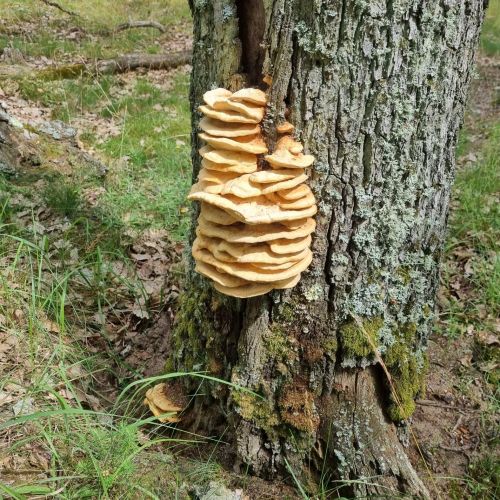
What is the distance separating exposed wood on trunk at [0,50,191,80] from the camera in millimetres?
8039

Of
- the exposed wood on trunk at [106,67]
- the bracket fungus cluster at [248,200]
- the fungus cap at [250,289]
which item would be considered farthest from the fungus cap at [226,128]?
the exposed wood on trunk at [106,67]

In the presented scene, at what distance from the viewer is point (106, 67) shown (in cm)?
895

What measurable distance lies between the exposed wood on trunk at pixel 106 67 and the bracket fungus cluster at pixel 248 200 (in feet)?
18.7

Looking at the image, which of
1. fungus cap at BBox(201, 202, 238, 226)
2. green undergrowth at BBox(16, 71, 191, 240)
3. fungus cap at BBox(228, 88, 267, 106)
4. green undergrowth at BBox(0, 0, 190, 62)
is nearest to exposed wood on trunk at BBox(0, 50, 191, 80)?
green undergrowth at BBox(16, 71, 191, 240)

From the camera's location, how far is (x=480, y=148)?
6.98 meters

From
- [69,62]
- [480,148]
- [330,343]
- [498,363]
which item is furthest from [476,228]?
[69,62]

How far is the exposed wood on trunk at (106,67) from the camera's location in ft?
26.4

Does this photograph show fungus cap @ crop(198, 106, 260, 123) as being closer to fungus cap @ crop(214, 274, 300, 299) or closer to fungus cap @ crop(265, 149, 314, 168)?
fungus cap @ crop(265, 149, 314, 168)

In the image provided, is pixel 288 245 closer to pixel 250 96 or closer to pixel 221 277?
pixel 221 277

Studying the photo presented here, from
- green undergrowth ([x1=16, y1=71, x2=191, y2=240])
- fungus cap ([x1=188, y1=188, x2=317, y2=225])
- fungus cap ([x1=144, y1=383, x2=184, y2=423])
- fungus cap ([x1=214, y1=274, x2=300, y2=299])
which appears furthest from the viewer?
green undergrowth ([x1=16, y1=71, x2=191, y2=240])

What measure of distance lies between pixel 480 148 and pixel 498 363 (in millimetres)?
4262

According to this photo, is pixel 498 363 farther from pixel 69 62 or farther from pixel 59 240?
pixel 69 62

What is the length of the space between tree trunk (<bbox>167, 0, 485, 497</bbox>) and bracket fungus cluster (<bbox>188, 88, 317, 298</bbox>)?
0.17 m

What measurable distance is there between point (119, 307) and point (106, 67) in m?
6.47
